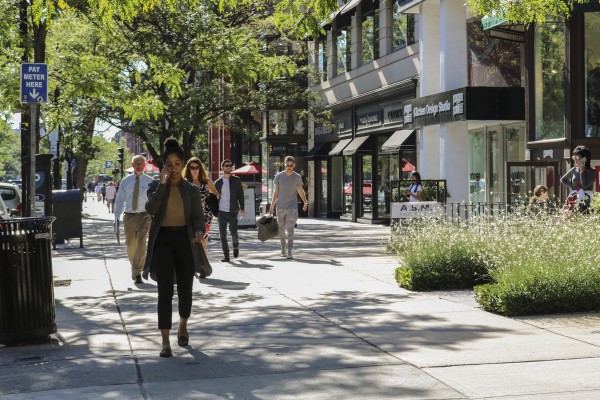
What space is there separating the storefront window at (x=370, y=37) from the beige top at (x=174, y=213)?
25.3 meters

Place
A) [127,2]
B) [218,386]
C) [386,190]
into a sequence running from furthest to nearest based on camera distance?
1. [386,190]
2. [127,2]
3. [218,386]

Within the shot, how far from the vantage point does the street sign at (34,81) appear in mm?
13766

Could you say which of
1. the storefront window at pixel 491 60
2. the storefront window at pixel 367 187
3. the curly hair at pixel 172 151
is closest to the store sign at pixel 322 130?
the storefront window at pixel 367 187

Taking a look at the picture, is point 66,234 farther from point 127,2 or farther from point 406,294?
point 406,294

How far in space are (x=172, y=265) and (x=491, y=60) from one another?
17853mm

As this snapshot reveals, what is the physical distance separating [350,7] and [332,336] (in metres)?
27.7

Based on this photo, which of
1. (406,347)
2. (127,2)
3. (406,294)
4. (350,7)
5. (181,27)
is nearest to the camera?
(406,347)

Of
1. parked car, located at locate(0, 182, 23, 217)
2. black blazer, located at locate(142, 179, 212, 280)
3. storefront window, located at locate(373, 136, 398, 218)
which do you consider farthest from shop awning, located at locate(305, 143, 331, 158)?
black blazer, located at locate(142, 179, 212, 280)

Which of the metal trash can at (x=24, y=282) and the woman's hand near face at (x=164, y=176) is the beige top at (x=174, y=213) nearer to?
the woman's hand near face at (x=164, y=176)

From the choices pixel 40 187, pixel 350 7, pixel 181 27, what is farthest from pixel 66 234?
pixel 350 7

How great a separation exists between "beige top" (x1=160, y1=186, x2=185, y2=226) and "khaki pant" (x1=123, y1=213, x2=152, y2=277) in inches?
216

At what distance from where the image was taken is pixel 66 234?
2131cm

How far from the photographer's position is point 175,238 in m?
8.45

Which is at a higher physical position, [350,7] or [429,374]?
[350,7]
